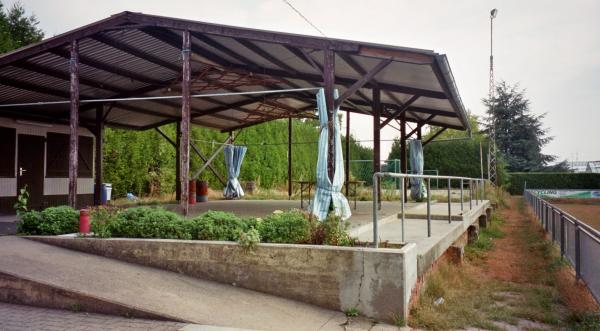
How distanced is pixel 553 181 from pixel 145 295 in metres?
30.8

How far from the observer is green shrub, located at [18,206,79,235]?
6359mm

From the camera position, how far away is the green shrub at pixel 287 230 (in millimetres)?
4934

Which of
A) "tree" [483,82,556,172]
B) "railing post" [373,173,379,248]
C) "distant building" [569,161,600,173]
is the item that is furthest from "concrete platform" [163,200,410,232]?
"distant building" [569,161,600,173]

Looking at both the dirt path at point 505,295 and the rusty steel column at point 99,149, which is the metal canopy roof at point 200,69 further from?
the dirt path at point 505,295

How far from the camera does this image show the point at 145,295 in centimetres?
440

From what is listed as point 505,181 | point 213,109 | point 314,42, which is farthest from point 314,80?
point 505,181

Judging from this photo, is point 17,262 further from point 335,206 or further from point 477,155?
point 477,155

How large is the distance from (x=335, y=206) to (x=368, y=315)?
8.82 feet

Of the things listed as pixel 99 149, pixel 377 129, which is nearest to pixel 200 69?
pixel 99 149

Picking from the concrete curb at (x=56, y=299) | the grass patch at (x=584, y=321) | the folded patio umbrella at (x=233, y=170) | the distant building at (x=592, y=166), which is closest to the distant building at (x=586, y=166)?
the distant building at (x=592, y=166)

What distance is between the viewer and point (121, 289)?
14.8ft

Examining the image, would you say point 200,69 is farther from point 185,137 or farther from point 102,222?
point 102,222

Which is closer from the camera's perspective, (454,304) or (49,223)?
(454,304)

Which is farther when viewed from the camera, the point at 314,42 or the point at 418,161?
the point at 418,161
